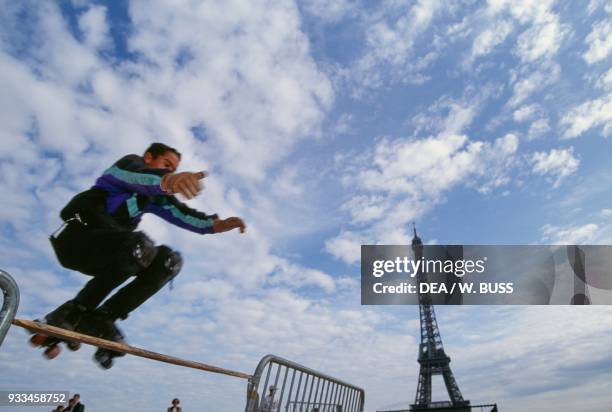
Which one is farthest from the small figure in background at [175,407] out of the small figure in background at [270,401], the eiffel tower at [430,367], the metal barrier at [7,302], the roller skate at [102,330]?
the eiffel tower at [430,367]

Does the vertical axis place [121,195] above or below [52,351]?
above

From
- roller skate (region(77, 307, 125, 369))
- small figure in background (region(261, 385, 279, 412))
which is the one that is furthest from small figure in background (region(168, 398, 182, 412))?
roller skate (region(77, 307, 125, 369))

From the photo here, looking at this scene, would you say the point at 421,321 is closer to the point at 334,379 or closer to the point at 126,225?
the point at 334,379

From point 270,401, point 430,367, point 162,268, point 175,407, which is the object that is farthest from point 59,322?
point 430,367

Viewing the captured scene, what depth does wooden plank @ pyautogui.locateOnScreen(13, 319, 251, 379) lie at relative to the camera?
2195 mm

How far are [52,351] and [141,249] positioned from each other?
94cm

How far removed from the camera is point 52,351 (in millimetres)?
3000

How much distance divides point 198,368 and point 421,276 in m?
78.6

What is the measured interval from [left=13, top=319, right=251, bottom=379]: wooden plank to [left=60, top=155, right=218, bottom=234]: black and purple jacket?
887mm

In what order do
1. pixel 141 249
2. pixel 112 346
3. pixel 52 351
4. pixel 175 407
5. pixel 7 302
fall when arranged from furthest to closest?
pixel 175 407, pixel 141 249, pixel 52 351, pixel 112 346, pixel 7 302

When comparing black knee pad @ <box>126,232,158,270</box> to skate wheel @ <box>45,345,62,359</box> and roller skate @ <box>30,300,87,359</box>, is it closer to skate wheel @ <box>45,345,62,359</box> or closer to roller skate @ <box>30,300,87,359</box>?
roller skate @ <box>30,300,87,359</box>

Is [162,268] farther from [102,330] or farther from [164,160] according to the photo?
[164,160]

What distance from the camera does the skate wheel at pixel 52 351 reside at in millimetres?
2980

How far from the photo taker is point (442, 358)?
6506 cm
